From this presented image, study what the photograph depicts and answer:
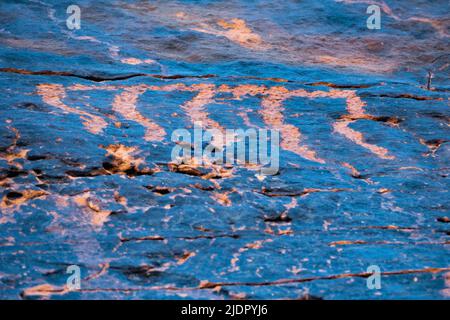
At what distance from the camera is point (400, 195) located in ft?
9.98

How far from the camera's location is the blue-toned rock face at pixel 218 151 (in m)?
2.58

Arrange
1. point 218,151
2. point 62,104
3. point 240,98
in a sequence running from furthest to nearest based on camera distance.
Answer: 1. point 240,98
2. point 62,104
3. point 218,151

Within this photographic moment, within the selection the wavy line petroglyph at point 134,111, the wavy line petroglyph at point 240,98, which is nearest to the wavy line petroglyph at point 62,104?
the wavy line petroglyph at point 240,98

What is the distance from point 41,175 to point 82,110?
62 cm

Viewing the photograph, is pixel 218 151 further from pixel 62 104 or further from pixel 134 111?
pixel 62 104

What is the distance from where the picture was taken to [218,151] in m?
3.23

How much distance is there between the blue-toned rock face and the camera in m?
2.58

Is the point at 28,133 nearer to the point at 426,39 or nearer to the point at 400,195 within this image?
the point at 400,195

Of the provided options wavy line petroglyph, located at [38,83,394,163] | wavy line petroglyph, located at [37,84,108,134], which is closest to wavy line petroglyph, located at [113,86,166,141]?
wavy line petroglyph, located at [38,83,394,163]

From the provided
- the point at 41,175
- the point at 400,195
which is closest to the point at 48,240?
the point at 41,175

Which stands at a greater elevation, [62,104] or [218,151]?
[62,104]

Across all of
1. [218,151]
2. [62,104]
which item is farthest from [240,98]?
[62,104]

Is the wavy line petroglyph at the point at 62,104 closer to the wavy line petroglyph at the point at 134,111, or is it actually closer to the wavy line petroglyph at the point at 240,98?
the wavy line petroglyph at the point at 240,98

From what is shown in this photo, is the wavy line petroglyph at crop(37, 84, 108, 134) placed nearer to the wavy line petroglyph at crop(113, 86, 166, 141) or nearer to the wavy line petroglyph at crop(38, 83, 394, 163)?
the wavy line petroglyph at crop(38, 83, 394, 163)
